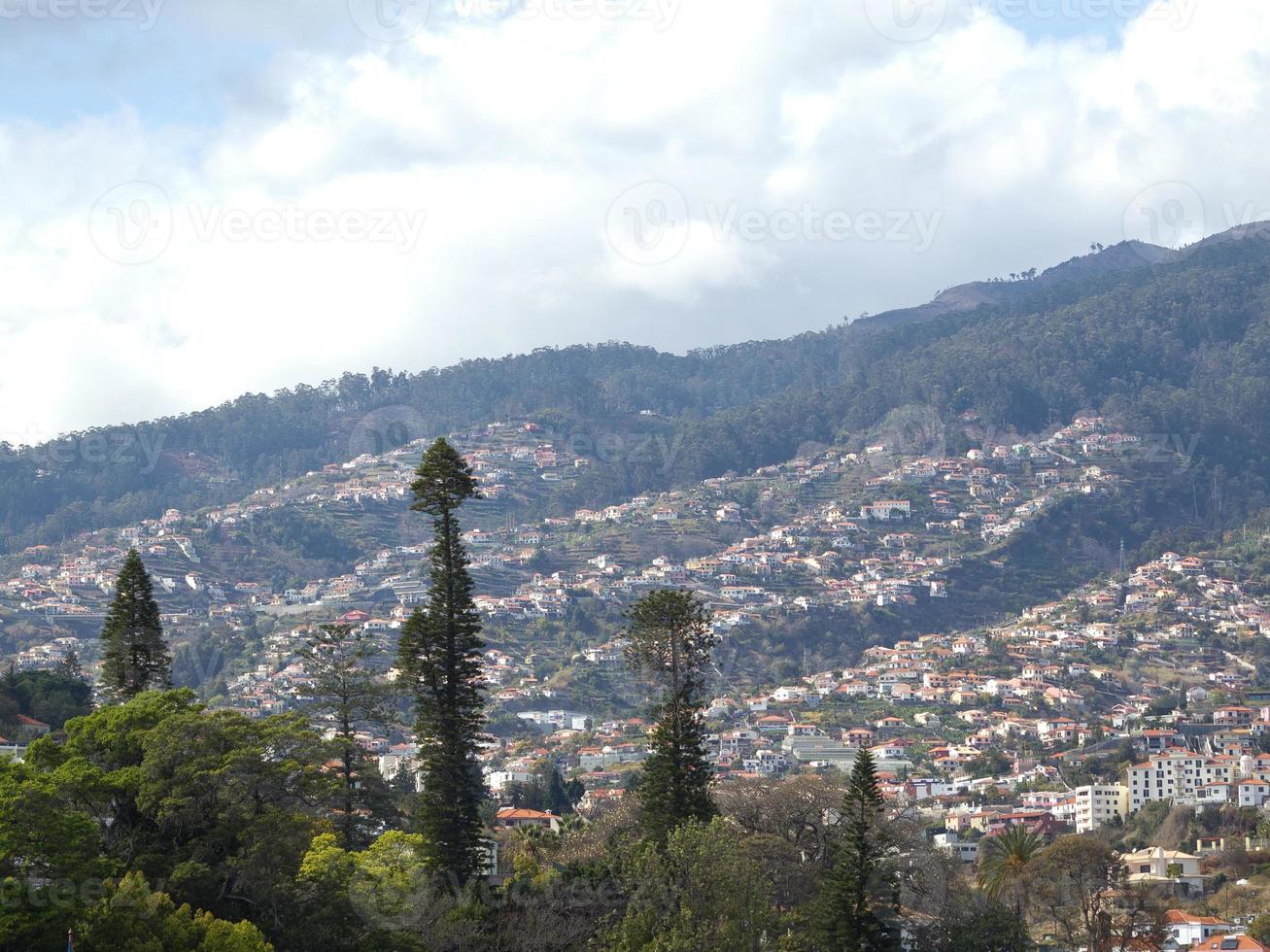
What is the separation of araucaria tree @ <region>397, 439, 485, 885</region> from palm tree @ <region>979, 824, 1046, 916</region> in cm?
1630

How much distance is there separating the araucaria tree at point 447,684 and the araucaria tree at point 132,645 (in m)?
6.49

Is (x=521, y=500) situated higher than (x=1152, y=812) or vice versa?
(x=521, y=500)

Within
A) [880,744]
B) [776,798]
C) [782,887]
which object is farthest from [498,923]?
[880,744]

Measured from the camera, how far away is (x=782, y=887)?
41719mm

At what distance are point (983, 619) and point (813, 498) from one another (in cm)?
3611

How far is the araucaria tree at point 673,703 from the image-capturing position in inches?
1663

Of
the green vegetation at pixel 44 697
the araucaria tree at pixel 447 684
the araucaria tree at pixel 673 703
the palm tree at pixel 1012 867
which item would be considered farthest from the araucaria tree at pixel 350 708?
the green vegetation at pixel 44 697

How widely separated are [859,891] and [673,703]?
761 cm

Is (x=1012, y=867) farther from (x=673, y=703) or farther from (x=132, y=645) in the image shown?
(x=132, y=645)

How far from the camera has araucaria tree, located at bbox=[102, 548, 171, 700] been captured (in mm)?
43781

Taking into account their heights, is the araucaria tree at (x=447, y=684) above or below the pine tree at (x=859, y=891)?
above

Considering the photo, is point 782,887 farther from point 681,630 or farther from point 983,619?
point 983,619

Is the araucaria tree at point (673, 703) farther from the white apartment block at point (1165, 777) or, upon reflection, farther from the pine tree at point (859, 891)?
the white apartment block at point (1165, 777)

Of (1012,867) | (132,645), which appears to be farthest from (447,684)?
(1012,867)
